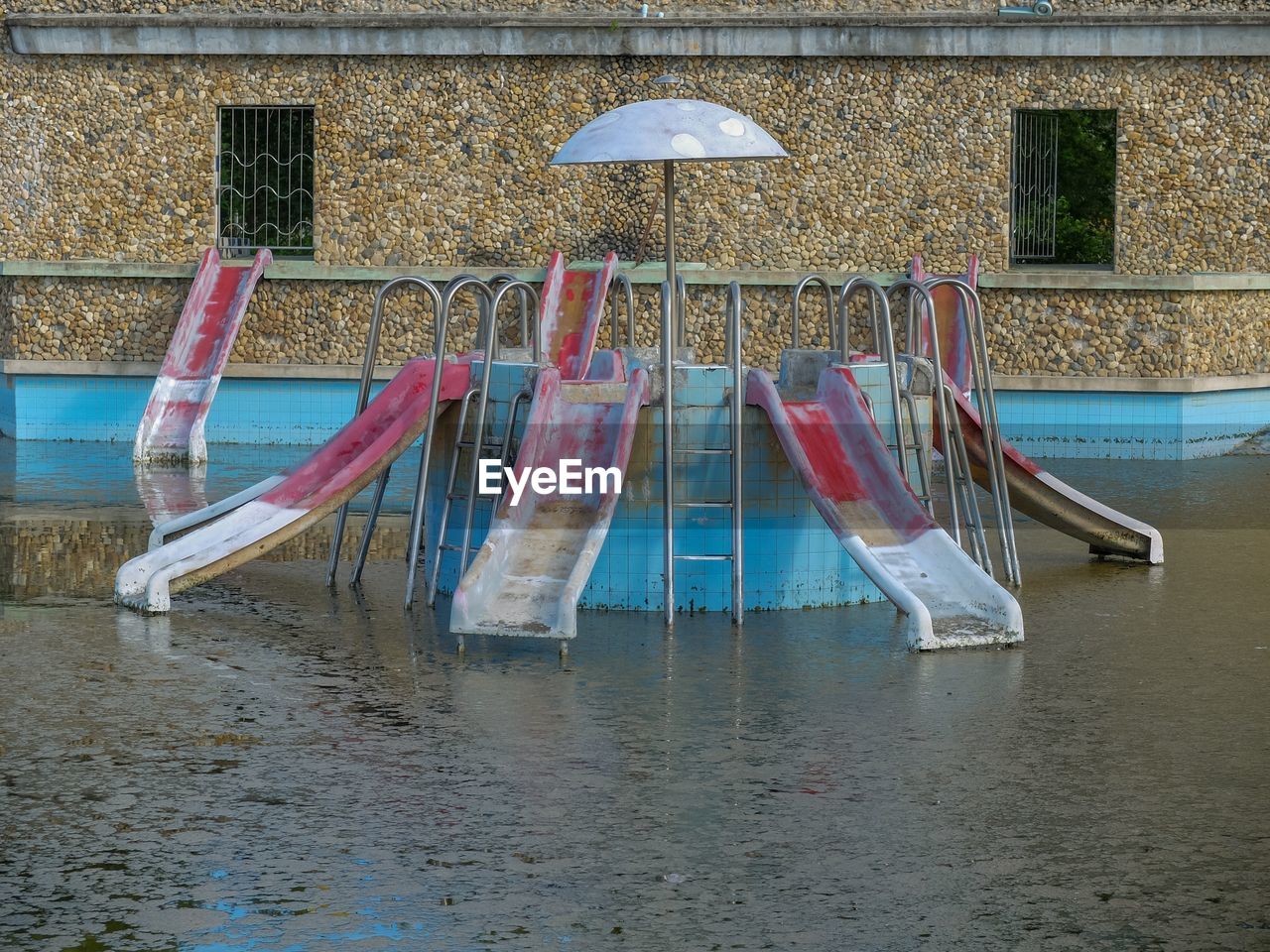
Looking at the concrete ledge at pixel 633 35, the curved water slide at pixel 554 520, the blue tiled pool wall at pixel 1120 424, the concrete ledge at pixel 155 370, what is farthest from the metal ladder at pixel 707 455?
the concrete ledge at pixel 633 35

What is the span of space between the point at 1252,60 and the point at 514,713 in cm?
1517

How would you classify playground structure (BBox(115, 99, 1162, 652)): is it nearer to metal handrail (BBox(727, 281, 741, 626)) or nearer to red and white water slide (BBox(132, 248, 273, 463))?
metal handrail (BBox(727, 281, 741, 626))

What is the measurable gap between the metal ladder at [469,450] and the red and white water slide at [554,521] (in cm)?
24

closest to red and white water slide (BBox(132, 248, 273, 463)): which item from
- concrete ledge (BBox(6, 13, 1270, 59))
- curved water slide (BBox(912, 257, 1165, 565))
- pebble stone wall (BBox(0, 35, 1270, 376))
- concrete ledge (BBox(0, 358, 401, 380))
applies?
concrete ledge (BBox(0, 358, 401, 380))

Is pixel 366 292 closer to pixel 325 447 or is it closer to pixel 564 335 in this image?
pixel 564 335

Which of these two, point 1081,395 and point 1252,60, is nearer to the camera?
point 1081,395

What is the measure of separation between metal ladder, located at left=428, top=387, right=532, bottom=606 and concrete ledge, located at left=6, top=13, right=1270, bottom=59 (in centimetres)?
1116

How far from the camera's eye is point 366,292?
61.1ft

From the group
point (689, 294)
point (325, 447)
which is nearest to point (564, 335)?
point (689, 294)

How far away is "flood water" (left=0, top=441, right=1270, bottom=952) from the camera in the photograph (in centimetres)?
495

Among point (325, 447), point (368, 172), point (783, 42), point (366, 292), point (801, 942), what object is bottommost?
point (801, 942)

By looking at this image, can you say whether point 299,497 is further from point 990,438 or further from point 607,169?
point 607,169

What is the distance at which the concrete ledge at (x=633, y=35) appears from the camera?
1962 cm

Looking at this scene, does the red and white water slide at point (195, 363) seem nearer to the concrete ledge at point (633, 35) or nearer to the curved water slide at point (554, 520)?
the concrete ledge at point (633, 35)
